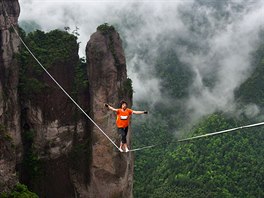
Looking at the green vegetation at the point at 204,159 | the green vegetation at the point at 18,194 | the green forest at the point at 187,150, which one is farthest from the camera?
the green vegetation at the point at 204,159

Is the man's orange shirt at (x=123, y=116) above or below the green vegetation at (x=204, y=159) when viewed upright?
below

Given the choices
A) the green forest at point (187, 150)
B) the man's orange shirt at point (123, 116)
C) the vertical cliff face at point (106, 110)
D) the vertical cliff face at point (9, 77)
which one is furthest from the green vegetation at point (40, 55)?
the man's orange shirt at point (123, 116)

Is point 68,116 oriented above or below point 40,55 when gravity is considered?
below

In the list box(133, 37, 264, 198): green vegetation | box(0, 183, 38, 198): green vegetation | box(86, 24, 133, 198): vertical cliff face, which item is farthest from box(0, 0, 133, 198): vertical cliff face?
box(133, 37, 264, 198): green vegetation

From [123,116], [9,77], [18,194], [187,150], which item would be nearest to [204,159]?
[187,150]

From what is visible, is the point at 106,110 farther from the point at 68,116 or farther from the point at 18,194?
the point at 18,194

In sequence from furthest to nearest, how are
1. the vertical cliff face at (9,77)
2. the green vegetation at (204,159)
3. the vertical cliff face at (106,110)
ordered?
the green vegetation at (204,159), the vertical cliff face at (106,110), the vertical cliff face at (9,77)

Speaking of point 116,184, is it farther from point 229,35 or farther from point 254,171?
point 229,35

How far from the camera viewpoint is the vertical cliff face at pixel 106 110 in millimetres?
22516

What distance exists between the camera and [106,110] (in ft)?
73.8

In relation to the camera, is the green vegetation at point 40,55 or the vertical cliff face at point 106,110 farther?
the vertical cliff face at point 106,110

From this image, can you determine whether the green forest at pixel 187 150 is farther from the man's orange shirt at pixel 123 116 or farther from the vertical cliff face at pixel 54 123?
the man's orange shirt at pixel 123 116

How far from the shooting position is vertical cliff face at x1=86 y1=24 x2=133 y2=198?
22516mm

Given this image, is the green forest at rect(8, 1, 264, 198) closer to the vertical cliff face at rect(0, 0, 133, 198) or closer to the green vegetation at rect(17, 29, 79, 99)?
the green vegetation at rect(17, 29, 79, 99)
